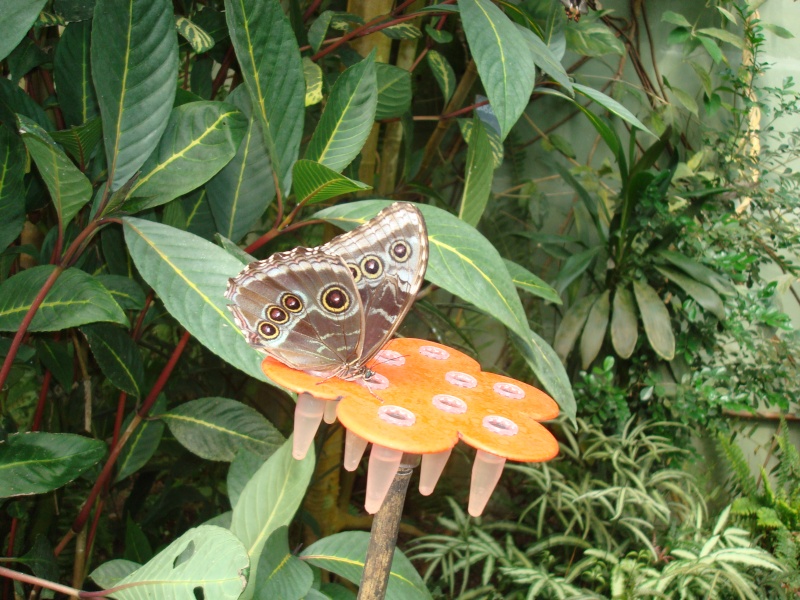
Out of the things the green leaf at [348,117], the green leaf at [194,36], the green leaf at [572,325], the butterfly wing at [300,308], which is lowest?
the green leaf at [572,325]

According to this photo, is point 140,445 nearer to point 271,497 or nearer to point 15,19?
point 271,497

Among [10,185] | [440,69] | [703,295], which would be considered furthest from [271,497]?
[703,295]

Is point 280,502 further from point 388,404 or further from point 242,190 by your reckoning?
point 242,190

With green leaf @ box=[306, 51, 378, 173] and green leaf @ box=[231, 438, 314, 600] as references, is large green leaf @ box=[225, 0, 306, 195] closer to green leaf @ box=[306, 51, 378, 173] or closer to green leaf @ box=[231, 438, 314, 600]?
green leaf @ box=[306, 51, 378, 173]

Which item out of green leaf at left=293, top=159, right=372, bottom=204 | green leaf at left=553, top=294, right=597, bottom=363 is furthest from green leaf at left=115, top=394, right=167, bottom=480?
green leaf at left=553, top=294, right=597, bottom=363

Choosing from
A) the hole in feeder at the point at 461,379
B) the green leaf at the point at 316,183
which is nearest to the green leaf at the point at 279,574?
the hole in feeder at the point at 461,379

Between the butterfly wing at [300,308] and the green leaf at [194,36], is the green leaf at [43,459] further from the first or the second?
the green leaf at [194,36]

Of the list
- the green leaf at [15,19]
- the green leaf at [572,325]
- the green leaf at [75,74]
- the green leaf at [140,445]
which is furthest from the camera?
the green leaf at [572,325]

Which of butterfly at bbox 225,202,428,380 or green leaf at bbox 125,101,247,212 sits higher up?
green leaf at bbox 125,101,247,212
